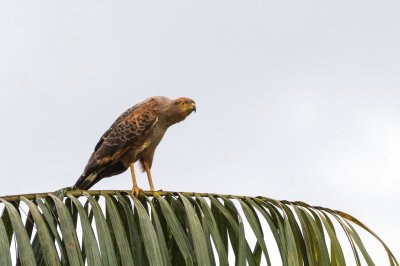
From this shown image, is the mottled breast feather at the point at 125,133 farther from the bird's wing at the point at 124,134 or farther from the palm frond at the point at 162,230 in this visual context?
the palm frond at the point at 162,230

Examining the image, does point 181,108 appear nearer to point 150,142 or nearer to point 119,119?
point 150,142

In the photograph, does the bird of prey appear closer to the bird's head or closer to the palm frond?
the bird's head

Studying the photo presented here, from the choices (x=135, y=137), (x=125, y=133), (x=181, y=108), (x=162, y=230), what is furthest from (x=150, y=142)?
(x=162, y=230)

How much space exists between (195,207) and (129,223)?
17.3 inches

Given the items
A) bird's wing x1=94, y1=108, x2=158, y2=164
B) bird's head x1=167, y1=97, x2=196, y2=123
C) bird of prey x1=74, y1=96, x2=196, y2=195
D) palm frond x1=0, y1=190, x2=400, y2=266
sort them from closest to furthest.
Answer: palm frond x1=0, y1=190, x2=400, y2=266, bird of prey x1=74, y1=96, x2=196, y2=195, bird's wing x1=94, y1=108, x2=158, y2=164, bird's head x1=167, y1=97, x2=196, y2=123

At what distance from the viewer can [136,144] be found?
938 centimetres

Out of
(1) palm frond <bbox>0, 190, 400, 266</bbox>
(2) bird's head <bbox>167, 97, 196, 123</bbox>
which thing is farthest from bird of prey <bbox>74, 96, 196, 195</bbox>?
(1) palm frond <bbox>0, 190, 400, 266</bbox>

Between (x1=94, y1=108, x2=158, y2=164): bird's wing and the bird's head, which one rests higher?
the bird's head

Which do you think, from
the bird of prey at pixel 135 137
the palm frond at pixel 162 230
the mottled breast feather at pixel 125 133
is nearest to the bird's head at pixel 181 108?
the bird of prey at pixel 135 137

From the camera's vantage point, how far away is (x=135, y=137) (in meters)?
9.30

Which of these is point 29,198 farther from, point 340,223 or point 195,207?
point 340,223

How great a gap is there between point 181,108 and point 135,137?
68 centimetres

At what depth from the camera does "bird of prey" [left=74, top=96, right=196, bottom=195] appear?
355 inches

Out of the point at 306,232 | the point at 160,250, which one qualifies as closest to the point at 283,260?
the point at 306,232
